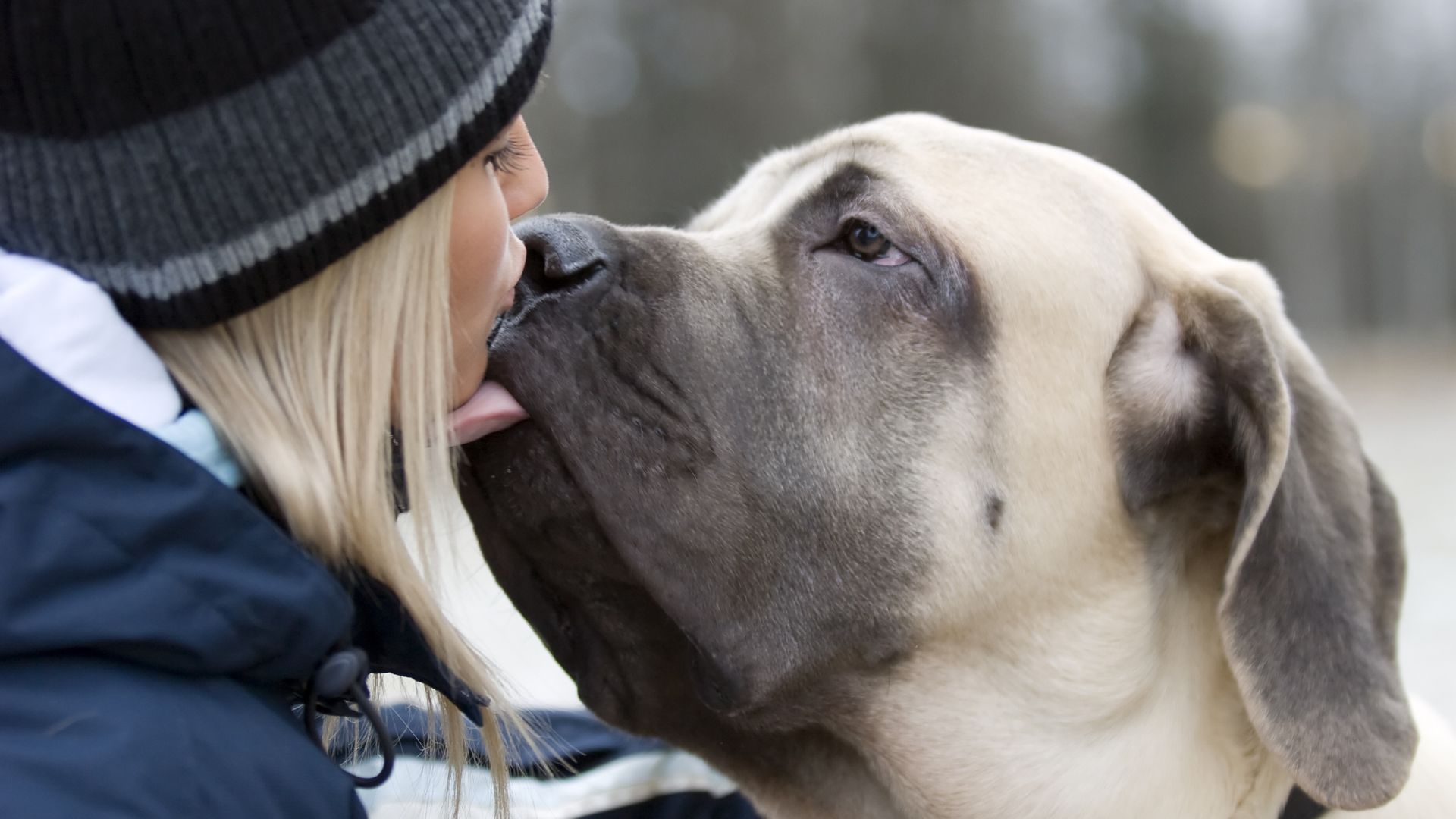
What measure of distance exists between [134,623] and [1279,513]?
6.05 ft

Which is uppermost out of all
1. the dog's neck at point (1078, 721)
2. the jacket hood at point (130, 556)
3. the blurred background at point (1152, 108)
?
the jacket hood at point (130, 556)

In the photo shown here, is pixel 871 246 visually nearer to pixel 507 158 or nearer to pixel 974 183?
pixel 974 183

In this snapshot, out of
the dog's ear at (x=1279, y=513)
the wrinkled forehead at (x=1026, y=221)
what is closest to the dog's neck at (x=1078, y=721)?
the dog's ear at (x=1279, y=513)

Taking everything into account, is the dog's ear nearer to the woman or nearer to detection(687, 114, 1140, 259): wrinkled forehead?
detection(687, 114, 1140, 259): wrinkled forehead

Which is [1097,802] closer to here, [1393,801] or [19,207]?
[1393,801]

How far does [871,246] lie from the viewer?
8.36ft

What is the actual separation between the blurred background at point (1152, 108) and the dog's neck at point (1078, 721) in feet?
46.5

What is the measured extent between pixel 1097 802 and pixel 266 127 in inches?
71.1

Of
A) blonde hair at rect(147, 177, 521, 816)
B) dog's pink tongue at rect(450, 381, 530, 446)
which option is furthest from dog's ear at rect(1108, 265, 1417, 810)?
blonde hair at rect(147, 177, 521, 816)

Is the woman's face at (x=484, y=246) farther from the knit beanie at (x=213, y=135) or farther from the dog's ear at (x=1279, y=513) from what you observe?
the dog's ear at (x=1279, y=513)

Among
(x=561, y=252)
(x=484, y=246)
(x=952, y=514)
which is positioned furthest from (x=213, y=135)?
(x=952, y=514)

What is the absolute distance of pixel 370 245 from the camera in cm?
195

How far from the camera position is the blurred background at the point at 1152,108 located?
70.9 feet

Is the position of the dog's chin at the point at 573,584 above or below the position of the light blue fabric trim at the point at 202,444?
below
